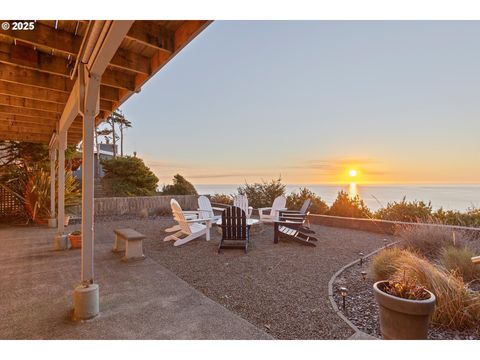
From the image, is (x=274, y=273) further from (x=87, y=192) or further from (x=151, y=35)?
(x=151, y=35)

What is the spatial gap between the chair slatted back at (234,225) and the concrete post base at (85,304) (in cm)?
273

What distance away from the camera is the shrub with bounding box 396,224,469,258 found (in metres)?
4.15

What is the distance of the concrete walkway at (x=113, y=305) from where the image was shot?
2.15 metres

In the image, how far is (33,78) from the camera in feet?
11.3

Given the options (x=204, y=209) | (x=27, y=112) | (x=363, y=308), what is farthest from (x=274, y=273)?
(x=27, y=112)

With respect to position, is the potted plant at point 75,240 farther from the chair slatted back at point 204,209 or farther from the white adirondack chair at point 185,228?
the chair slatted back at point 204,209

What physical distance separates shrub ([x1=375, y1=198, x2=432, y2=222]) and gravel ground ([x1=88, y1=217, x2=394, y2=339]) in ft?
4.06

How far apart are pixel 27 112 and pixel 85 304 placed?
4344 millimetres

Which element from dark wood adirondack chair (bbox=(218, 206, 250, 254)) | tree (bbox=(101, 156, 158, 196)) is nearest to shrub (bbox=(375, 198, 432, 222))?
dark wood adirondack chair (bbox=(218, 206, 250, 254))

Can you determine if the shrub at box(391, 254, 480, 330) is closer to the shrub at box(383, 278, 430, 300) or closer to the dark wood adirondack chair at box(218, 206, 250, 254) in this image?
the shrub at box(383, 278, 430, 300)

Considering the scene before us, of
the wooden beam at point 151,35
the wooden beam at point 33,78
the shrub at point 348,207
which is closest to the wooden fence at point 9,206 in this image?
the wooden beam at point 33,78
